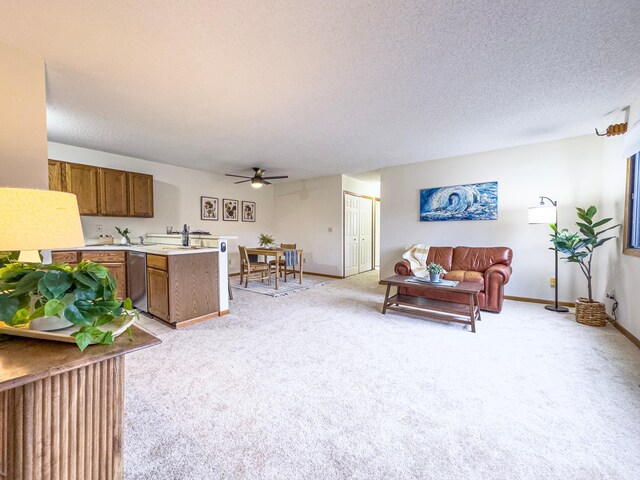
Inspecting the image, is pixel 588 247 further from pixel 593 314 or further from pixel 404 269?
pixel 404 269

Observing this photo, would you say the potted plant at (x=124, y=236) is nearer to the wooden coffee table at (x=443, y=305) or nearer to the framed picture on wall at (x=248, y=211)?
the framed picture on wall at (x=248, y=211)

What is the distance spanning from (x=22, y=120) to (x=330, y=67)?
231cm

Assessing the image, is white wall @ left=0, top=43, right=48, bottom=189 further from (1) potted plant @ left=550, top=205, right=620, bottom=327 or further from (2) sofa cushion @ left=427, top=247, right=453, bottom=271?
(1) potted plant @ left=550, top=205, right=620, bottom=327

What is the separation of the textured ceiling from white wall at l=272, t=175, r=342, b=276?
2.58 m

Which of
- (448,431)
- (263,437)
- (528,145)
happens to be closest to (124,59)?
(263,437)

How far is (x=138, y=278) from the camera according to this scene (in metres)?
3.71

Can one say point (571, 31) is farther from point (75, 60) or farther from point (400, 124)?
point (75, 60)

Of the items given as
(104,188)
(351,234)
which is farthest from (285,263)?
(104,188)

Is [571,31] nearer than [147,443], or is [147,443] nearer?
[147,443]

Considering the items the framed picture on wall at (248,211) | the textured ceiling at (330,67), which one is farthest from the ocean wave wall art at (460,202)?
the framed picture on wall at (248,211)

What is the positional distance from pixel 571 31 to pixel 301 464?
2.98m

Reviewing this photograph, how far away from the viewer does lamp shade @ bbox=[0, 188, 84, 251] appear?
953 millimetres

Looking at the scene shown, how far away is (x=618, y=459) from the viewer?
1.37 metres

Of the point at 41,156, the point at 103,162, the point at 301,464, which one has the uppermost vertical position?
the point at 103,162
